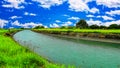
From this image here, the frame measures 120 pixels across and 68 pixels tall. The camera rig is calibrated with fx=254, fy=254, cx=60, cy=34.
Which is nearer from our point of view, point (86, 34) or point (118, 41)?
point (118, 41)

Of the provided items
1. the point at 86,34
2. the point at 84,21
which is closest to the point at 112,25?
the point at 84,21

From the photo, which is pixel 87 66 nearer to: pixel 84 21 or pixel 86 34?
pixel 86 34

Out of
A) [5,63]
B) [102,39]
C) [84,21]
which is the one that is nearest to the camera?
[5,63]

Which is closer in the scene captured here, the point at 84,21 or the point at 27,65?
the point at 27,65

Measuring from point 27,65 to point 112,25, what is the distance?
240ft

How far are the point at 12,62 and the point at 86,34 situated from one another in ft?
124

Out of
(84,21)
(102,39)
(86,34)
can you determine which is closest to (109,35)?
(102,39)

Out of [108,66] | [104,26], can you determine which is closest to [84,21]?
[104,26]

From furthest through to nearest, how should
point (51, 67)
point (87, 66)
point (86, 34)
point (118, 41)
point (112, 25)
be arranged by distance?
point (112, 25) → point (86, 34) → point (118, 41) → point (87, 66) → point (51, 67)

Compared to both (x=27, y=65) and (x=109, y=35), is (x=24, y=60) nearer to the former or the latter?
(x=27, y=65)

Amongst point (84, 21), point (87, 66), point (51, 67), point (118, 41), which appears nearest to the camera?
point (51, 67)

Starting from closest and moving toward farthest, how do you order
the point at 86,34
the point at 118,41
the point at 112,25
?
the point at 118,41 < the point at 86,34 < the point at 112,25

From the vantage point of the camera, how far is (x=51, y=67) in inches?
365

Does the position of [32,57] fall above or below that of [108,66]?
above
